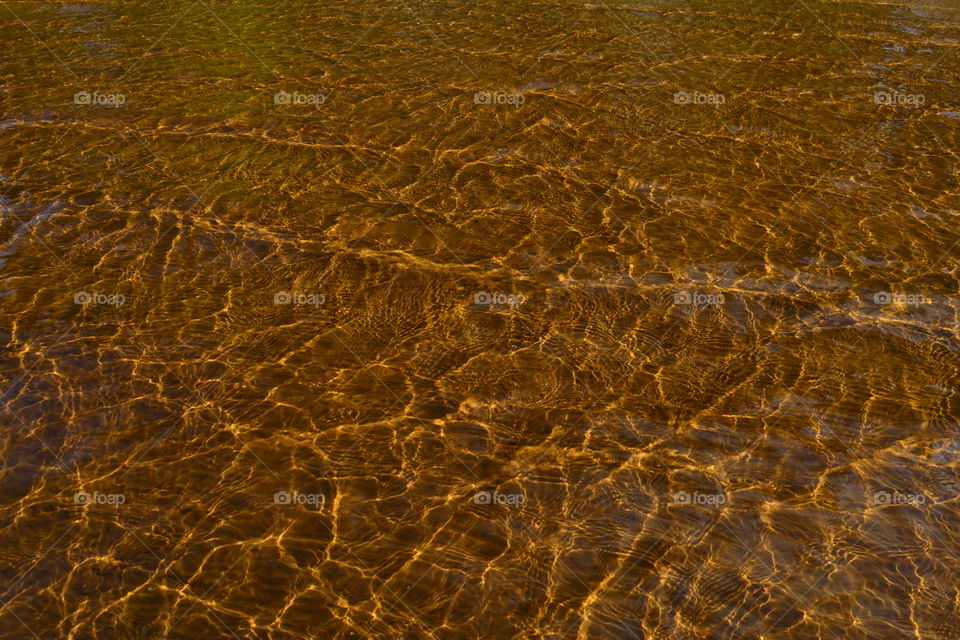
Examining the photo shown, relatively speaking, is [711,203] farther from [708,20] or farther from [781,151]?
[708,20]

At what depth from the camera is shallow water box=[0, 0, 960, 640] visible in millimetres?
3598

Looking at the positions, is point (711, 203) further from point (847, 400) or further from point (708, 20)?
point (708, 20)

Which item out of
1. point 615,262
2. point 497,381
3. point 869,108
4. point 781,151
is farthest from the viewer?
point 869,108

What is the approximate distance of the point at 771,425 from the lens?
14.6ft

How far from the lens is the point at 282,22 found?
1060 centimetres

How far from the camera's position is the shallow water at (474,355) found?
360cm

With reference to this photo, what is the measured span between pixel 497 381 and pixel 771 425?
5.71 feet

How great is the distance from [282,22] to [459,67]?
320cm

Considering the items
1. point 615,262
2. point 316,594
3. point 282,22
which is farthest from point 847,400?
point 282,22

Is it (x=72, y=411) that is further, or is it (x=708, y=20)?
(x=708, y=20)

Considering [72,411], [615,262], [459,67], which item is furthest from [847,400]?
[459,67]

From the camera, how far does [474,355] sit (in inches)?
195

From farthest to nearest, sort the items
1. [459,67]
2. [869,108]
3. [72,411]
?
[459,67]
[869,108]
[72,411]

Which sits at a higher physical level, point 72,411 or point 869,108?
point 869,108
